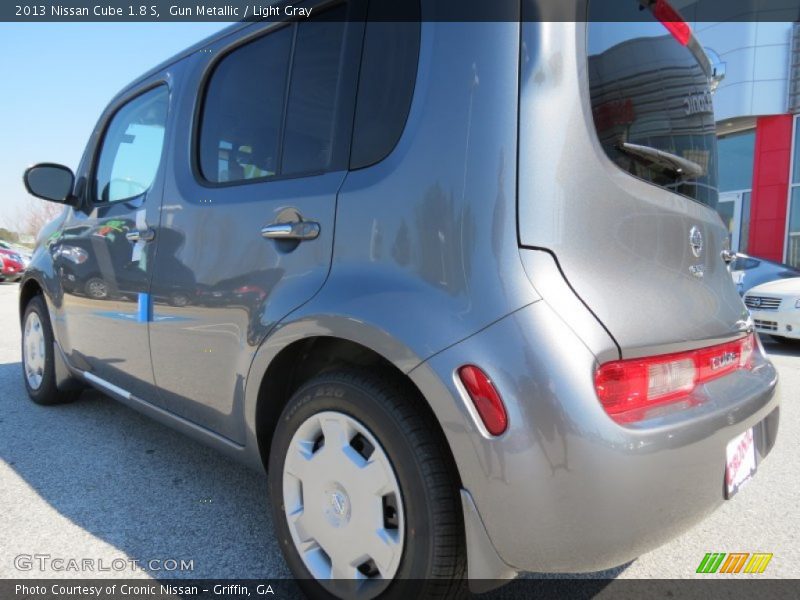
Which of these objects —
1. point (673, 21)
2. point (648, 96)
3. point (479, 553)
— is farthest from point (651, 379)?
point (673, 21)

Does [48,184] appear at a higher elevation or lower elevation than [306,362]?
higher

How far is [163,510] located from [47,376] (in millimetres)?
1787

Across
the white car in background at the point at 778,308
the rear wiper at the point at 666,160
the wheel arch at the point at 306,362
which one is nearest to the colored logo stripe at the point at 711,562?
the wheel arch at the point at 306,362

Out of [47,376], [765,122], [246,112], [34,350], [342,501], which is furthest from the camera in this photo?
[765,122]

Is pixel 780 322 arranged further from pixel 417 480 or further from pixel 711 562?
pixel 417 480

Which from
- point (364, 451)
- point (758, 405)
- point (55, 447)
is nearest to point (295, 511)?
point (364, 451)

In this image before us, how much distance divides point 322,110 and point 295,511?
1227mm

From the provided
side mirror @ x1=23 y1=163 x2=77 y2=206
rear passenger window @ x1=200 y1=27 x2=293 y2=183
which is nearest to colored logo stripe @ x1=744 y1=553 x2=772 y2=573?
rear passenger window @ x1=200 y1=27 x2=293 y2=183

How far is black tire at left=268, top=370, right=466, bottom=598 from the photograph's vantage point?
1358mm

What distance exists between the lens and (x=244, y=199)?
1954 mm

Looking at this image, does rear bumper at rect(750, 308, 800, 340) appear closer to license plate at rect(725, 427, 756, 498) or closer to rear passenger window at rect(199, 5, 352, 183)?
license plate at rect(725, 427, 756, 498)

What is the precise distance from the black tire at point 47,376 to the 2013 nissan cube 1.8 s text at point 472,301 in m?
1.91

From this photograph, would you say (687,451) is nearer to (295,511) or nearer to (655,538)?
(655,538)

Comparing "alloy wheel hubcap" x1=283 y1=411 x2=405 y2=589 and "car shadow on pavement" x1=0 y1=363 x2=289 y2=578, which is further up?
"alloy wheel hubcap" x1=283 y1=411 x2=405 y2=589
